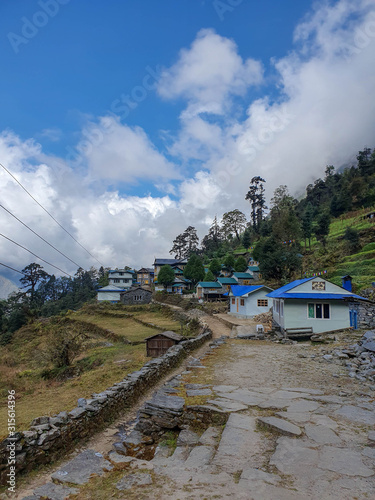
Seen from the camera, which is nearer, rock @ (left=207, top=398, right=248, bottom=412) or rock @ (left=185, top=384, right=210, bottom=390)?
rock @ (left=207, top=398, right=248, bottom=412)

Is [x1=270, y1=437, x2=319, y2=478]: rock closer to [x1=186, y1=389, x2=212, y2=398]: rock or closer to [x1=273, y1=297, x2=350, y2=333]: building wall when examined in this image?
[x1=186, y1=389, x2=212, y2=398]: rock

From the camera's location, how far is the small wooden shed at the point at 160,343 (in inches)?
680

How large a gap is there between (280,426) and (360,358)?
25.3ft

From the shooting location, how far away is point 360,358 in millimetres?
11555

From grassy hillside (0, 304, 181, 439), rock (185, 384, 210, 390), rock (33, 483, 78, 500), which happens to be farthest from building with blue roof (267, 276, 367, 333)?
rock (33, 483, 78, 500)

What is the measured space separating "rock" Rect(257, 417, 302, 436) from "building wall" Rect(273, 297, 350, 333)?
1711 cm

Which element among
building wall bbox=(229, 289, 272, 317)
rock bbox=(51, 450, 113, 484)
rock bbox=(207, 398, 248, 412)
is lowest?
rock bbox=(51, 450, 113, 484)

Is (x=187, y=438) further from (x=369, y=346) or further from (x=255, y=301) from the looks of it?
(x=255, y=301)

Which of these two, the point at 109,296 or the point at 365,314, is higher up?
the point at 109,296

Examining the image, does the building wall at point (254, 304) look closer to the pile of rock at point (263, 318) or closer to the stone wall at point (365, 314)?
the pile of rock at point (263, 318)

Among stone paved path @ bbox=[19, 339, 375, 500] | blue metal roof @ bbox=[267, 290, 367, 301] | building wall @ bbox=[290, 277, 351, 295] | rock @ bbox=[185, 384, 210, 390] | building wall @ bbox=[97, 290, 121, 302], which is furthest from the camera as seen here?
building wall @ bbox=[97, 290, 121, 302]

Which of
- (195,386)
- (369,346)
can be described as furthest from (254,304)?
(195,386)

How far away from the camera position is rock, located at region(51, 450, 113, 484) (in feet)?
15.4

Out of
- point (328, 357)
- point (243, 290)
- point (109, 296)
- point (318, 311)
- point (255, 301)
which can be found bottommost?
point (328, 357)
